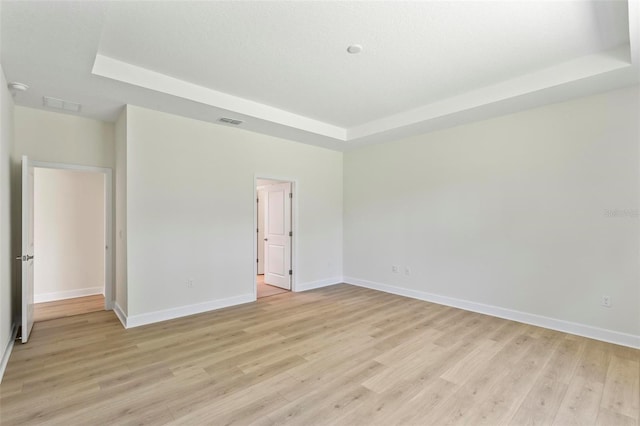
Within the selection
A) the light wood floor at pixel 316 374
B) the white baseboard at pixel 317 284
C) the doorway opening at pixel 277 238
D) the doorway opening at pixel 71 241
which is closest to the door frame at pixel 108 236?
the doorway opening at pixel 71 241

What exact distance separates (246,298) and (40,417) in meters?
2.98

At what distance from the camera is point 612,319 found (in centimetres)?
339

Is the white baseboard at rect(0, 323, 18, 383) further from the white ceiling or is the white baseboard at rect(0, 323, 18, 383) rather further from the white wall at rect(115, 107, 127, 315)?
the white ceiling

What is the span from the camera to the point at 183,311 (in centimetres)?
430

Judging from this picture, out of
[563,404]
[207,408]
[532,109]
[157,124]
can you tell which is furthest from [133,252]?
[532,109]

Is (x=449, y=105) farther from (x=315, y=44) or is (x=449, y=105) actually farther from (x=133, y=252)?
(x=133, y=252)

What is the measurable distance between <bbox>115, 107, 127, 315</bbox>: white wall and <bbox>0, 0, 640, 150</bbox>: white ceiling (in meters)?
0.31

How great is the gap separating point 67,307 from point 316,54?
5148mm

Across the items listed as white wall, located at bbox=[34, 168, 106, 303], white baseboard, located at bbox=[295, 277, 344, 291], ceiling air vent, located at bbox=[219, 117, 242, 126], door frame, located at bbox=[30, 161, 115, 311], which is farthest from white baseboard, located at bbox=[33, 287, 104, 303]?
ceiling air vent, located at bbox=[219, 117, 242, 126]

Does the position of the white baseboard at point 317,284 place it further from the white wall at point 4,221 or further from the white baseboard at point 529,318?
the white wall at point 4,221

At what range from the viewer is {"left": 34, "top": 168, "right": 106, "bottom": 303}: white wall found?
497 centimetres

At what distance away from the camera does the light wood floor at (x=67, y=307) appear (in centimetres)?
428

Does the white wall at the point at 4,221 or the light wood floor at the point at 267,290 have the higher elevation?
the white wall at the point at 4,221

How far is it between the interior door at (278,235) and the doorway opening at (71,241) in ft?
9.09
